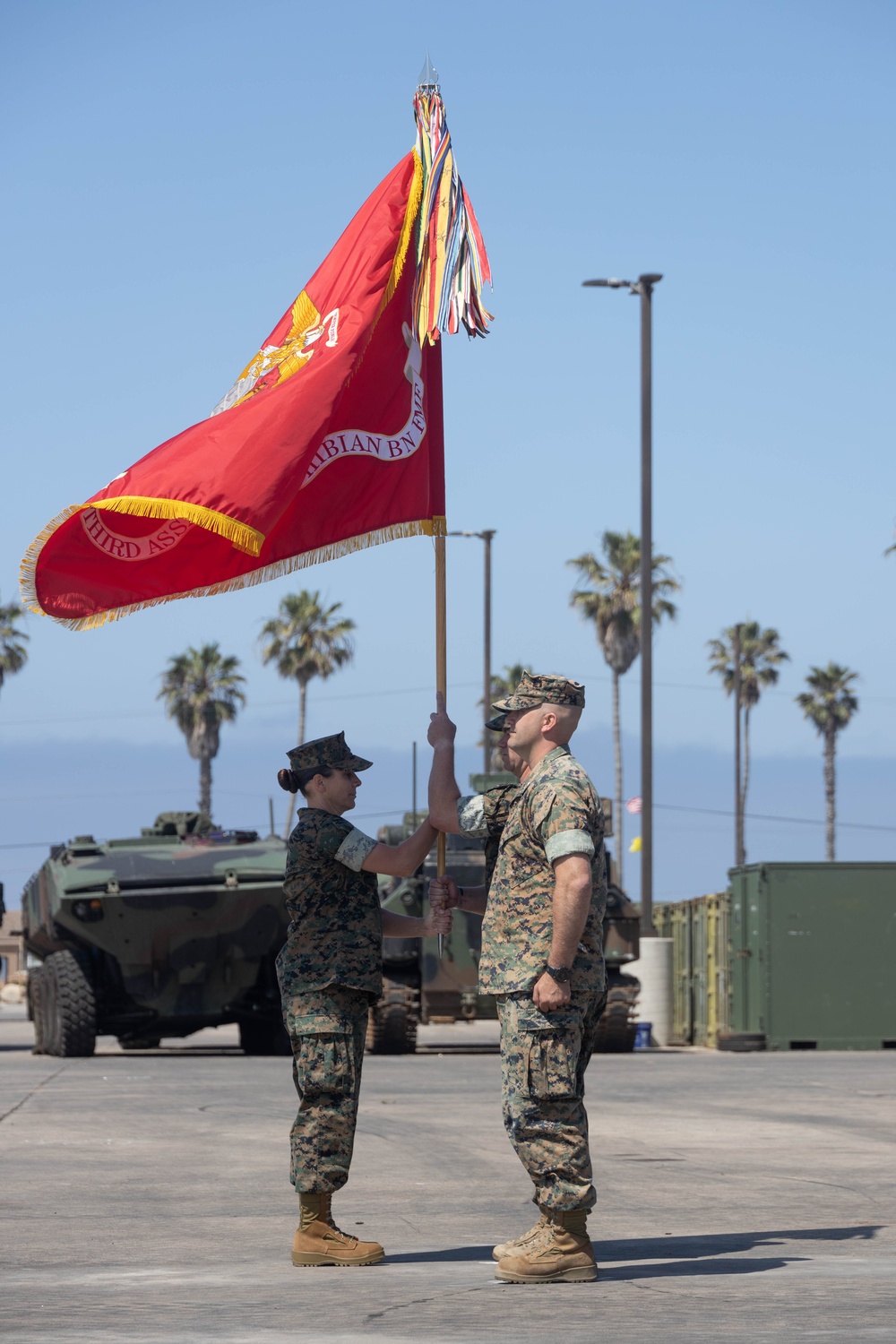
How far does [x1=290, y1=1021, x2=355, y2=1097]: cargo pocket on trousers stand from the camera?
7.38m

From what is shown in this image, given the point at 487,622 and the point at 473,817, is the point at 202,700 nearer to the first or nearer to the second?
the point at 487,622

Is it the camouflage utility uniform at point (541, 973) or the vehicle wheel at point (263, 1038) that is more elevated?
the camouflage utility uniform at point (541, 973)

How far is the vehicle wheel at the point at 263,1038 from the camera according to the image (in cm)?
2245

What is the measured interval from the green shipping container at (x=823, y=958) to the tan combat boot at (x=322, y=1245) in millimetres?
16792

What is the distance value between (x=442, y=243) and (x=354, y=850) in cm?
316

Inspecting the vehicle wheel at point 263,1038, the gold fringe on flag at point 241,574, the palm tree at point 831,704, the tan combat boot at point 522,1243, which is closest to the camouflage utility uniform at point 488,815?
the tan combat boot at point 522,1243

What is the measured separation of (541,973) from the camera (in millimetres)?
7102

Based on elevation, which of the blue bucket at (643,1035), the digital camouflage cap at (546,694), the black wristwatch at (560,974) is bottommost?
the blue bucket at (643,1035)

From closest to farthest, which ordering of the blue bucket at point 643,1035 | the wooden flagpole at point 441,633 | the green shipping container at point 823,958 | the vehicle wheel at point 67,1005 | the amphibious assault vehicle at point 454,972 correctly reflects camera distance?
the wooden flagpole at point 441,633 < the vehicle wheel at point 67,1005 < the amphibious assault vehicle at point 454,972 < the green shipping container at point 823,958 < the blue bucket at point 643,1035

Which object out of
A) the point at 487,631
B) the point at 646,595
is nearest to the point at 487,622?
the point at 487,631

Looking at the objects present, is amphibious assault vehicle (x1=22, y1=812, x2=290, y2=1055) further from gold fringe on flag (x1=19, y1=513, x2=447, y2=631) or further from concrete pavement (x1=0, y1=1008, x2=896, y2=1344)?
gold fringe on flag (x1=19, y1=513, x2=447, y2=631)

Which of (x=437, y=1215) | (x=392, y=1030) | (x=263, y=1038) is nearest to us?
(x=437, y=1215)

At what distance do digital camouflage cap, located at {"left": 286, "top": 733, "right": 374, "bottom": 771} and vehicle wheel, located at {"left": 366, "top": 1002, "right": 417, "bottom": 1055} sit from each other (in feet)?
45.2

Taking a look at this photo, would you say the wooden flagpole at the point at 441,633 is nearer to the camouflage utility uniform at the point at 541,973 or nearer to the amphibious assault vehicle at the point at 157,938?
the camouflage utility uniform at the point at 541,973
